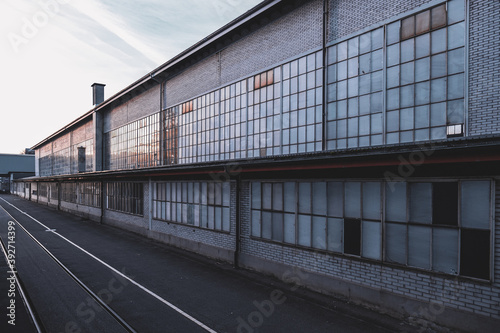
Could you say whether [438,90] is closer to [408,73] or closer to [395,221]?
[408,73]

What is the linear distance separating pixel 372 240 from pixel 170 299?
630cm

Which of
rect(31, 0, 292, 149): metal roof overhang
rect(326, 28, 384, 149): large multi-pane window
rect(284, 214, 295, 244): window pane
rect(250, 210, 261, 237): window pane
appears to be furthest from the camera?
rect(31, 0, 292, 149): metal roof overhang

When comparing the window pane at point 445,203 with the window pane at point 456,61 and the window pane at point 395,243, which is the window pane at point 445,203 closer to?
the window pane at point 395,243

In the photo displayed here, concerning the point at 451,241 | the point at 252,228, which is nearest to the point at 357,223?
the point at 451,241

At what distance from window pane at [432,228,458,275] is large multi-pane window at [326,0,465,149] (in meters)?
2.76

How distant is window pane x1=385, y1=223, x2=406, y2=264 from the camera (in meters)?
8.14

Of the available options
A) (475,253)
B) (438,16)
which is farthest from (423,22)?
(475,253)

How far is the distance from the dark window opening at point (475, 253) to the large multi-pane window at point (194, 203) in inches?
353

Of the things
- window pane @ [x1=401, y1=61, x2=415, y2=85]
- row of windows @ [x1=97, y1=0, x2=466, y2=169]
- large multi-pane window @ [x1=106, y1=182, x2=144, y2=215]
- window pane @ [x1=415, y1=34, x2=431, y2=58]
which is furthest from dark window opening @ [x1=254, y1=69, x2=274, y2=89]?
large multi-pane window @ [x1=106, y1=182, x2=144, y2=215]

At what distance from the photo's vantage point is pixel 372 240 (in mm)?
8781

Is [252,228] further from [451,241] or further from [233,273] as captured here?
[451,241]

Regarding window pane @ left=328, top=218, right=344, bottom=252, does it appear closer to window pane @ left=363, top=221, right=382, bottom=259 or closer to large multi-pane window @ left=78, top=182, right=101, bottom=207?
window pane @ left=363, top=221, right=382, bottom=259

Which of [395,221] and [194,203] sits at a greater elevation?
[395,221]

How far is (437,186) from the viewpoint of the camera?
757 cm
